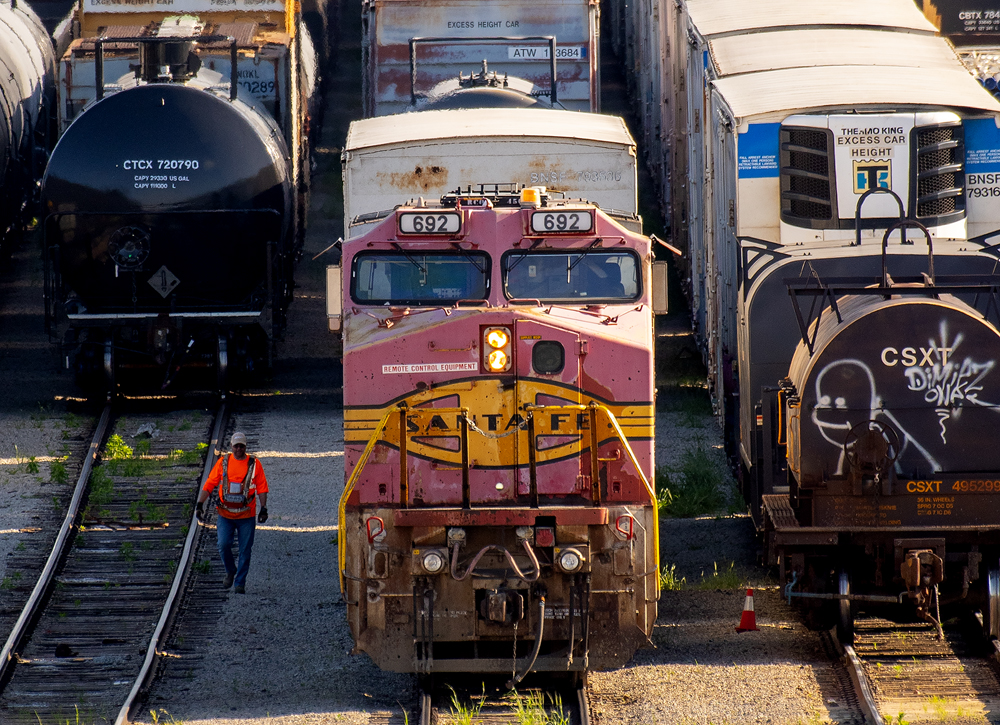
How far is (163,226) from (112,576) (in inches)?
224

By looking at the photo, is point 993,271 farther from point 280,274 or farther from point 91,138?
point 91,138

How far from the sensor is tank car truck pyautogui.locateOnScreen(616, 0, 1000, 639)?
10.0 metres

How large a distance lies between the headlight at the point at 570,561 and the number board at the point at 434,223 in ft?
8.11

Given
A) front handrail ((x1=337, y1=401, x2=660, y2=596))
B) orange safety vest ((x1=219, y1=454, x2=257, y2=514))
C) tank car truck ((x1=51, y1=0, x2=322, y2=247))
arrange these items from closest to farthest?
front handrail ((x1=337, y1=401, x2=660, y2=596)) → orange safety vest ((x1=219, y1=454, x2=257, y2=514)) → tank car truck ((x1=51, y1=0, x2=322, y2=247))

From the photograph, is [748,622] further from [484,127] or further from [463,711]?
[484,127]

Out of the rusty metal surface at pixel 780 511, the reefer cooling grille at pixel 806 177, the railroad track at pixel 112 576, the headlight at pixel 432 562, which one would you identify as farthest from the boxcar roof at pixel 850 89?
the railroad track at pixel 112 576

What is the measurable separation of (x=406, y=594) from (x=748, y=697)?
2.61 metres

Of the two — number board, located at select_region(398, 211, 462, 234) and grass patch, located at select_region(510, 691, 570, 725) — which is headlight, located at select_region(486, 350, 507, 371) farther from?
grass patch, located at select_region(510, 691, 570, 725)

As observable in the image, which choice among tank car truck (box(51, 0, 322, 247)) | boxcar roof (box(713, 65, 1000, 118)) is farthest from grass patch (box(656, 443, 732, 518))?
tank car truck (box(51, 0, 322, 247))

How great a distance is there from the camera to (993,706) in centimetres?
962

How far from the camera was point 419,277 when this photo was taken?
33.4 ft

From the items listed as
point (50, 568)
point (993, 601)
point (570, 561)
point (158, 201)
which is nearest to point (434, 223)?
point (570, 561)

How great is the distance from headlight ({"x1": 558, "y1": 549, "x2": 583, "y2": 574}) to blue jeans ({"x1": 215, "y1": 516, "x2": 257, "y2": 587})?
4032mm

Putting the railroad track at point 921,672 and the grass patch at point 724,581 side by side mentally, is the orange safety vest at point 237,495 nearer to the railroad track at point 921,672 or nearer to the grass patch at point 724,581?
the grass patch at point 724,581
